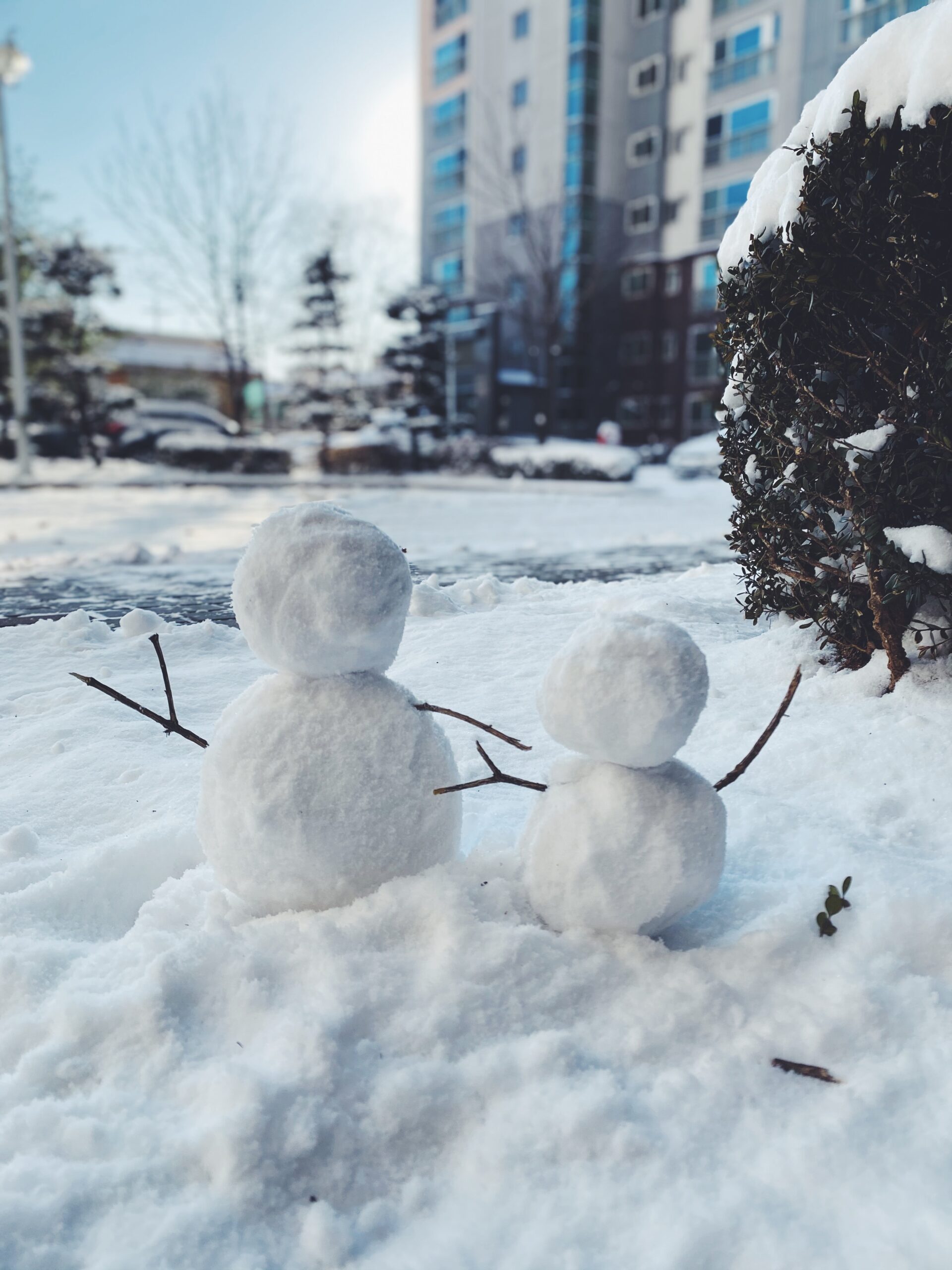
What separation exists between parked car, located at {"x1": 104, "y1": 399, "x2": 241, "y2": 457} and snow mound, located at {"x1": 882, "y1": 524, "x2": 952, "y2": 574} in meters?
21.7

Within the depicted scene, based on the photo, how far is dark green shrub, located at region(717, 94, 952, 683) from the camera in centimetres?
249

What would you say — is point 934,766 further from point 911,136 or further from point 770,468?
point 911,136

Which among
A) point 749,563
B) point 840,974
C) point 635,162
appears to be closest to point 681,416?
point 635,162

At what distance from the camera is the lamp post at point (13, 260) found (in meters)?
16.7

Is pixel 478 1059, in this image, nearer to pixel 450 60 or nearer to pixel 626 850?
pixel 626 850

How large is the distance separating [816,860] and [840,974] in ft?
1.37

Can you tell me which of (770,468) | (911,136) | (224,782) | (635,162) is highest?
(635,162)

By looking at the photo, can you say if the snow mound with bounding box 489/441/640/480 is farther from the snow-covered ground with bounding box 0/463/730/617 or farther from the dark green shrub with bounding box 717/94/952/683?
the dark green shrub with bounding box 717/94/952/683

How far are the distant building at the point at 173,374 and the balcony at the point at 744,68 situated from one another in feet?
76.3

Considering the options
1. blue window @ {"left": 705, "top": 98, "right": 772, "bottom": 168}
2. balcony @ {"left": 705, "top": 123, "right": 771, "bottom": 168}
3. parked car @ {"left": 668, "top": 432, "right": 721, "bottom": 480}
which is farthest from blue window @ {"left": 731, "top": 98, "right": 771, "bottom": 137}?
parked car @ {"left": 668, "top": 432, "right": 721, "bottom": 480}

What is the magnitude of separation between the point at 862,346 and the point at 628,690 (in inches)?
69.1

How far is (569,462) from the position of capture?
56.0 feet

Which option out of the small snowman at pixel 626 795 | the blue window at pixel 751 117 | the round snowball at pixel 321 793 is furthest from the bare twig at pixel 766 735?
the blue window at pixel 751 117

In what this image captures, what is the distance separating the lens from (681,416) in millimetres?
31047
